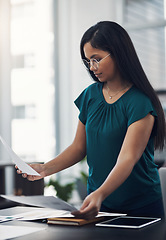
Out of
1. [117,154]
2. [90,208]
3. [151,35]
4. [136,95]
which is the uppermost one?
[151,35]

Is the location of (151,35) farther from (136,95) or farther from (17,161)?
(17,161)

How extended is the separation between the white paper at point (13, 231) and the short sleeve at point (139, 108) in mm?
561

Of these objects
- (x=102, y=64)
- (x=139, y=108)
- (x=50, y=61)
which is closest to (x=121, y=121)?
(x=139, y=108)

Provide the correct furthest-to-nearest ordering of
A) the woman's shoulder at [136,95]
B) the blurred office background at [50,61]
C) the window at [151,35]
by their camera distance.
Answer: the window at [151,35]
the blurred office background at [50,61]
the woman's shoulder at [136,95]

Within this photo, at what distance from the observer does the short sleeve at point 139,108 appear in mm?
1609

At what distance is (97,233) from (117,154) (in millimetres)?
486

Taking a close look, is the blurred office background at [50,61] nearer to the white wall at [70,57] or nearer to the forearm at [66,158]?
the white wall at [70,57]

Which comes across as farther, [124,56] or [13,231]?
[124,56]

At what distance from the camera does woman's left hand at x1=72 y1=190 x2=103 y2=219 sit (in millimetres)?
1191

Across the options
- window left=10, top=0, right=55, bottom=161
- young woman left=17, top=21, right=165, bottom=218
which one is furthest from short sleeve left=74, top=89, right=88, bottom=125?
window left=10, top=0, right=55, bottom=161

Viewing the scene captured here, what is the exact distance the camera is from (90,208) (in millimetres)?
1215

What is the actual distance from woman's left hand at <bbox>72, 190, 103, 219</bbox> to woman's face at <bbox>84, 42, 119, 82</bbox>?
592 mm

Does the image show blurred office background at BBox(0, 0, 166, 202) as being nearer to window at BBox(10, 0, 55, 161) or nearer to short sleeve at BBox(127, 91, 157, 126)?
window at BBox(10, 0, 55, 161)

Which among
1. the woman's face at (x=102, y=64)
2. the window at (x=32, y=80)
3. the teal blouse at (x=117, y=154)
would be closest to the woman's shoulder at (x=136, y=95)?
the teal blouse at (x=117, y=154)
